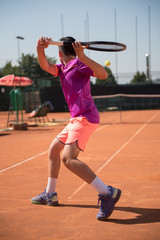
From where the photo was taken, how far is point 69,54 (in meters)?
3.24

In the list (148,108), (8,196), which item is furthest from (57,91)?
(8,196)

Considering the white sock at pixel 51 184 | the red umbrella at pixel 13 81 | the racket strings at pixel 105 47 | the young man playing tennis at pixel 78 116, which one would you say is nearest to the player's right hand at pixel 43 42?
the young man playing tennis at pixel 78 116

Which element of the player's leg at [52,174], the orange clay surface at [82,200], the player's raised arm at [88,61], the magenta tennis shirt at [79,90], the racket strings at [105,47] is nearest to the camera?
the orange clay surface at [82,200]

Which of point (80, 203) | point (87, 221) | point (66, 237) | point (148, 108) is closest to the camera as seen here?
point (66, 237)

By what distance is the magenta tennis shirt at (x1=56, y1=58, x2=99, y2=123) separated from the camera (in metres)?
3.11

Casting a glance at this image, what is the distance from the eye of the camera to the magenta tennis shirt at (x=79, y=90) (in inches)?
122

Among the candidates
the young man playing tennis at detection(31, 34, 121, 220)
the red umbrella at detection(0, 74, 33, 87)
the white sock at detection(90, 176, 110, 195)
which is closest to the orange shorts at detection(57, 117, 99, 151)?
the young man playing tennis at detection(31, 34, 121, 220)

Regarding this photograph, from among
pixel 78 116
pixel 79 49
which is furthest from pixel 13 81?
pixel 79 49

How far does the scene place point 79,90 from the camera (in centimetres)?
311

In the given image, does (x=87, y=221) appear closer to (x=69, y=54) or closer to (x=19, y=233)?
(x=19, y=233)

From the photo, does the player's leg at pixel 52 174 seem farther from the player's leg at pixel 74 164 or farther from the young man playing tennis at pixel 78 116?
the player's leg at pixel 74 164

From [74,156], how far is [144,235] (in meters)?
0.94

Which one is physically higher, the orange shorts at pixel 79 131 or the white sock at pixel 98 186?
the orange shorts at pixel 79 131

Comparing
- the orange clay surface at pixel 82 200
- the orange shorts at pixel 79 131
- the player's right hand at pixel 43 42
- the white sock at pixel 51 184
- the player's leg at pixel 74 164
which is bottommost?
the orange clay surface at pixel 82 200
